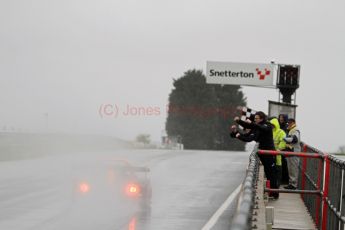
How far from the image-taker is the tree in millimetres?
110188

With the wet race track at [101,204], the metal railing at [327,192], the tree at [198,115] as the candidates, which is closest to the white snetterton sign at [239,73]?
the wet race track at [101,204]

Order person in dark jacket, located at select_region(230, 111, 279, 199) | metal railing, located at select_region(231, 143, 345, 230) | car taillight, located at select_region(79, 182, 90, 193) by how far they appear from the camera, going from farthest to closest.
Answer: car taillight, located at select_region(79, 182, 90, 193), person in dark jacket, located at select_region(230, 111, 279, 199), metal railing, located at select_region(231, 143, 345, 230)

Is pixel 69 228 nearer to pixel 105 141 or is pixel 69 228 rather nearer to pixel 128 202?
pixel 128 202

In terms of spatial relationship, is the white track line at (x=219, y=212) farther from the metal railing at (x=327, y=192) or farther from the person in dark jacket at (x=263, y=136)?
the metal railing at (x=327, y=192)

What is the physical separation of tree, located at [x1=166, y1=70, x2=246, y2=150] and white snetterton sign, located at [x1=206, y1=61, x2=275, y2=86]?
72503mm

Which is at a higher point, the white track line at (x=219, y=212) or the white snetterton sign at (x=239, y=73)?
the white snetterton sign at (x=239, y=73)

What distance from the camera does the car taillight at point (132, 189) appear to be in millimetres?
14536

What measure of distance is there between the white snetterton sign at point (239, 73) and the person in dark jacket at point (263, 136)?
22.1 metres

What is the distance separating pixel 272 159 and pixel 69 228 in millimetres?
Answer: 3735

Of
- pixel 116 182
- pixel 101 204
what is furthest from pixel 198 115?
pixel 116 182

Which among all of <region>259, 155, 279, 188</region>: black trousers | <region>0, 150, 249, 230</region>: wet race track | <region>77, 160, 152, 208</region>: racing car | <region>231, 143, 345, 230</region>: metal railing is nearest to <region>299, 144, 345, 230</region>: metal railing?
<region>231, 143, 345, 230</region>: metal railing

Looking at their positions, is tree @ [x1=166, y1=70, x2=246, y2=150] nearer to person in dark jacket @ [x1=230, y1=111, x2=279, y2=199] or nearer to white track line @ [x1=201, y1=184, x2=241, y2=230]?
white track line @ [x1=201, y1=184, x2=241, y2=230]

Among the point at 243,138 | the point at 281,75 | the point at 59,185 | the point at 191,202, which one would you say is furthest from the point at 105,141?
the point at 243,138

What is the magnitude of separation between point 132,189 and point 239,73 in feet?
72.9
